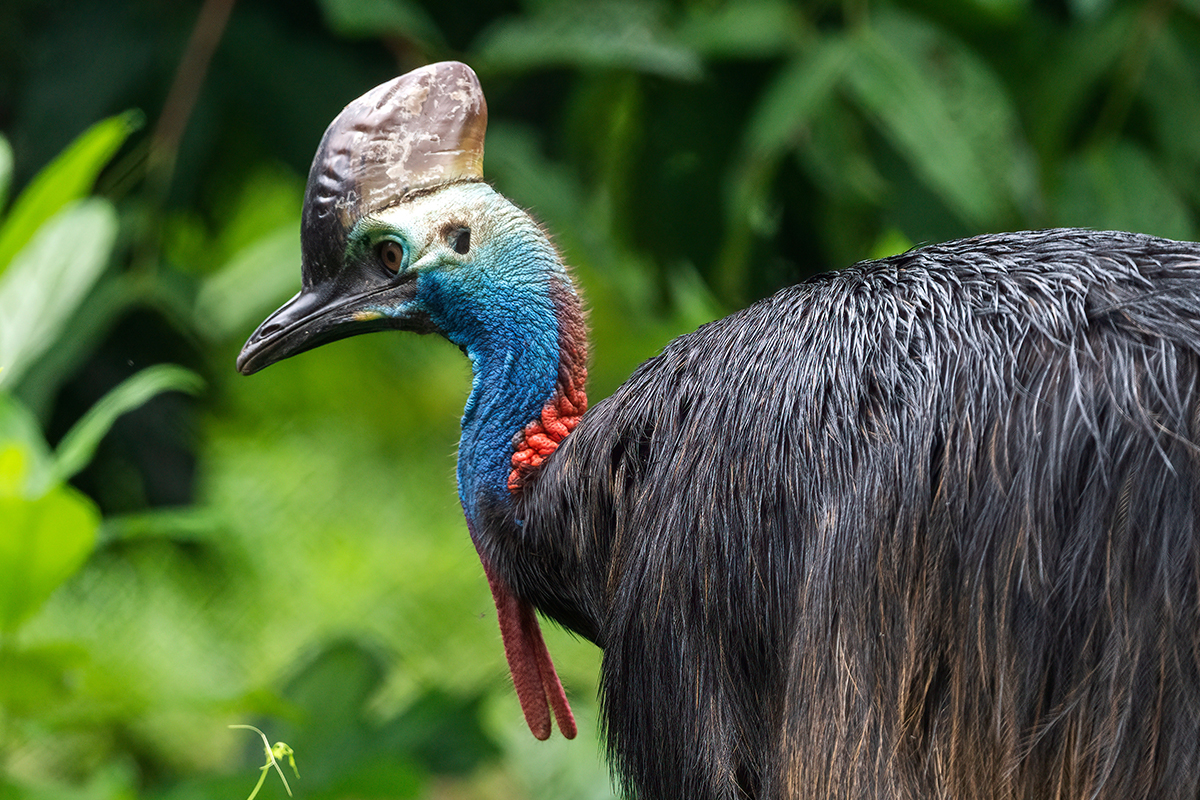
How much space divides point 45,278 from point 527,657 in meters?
0.90

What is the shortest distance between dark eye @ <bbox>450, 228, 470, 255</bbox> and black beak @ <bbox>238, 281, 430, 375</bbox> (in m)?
0.07

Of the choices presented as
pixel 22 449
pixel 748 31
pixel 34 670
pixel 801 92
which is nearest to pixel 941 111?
pixel 801 92

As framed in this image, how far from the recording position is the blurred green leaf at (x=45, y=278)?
2.02m

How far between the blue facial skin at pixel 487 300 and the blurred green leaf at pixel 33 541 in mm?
518

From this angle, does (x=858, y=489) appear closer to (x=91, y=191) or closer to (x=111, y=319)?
(x=111, y=319)

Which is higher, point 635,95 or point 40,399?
point 635,95

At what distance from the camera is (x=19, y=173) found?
2834 millimetres

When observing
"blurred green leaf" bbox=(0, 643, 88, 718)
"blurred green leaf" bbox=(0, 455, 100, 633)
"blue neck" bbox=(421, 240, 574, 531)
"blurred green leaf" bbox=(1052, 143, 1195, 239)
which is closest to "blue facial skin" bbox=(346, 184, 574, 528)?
"blue neck" bbox=(421, 240, 574, 531)

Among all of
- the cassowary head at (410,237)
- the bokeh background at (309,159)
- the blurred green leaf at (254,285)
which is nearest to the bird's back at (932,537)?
the cassowary head at (410,237)

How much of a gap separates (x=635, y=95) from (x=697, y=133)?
0.47ft

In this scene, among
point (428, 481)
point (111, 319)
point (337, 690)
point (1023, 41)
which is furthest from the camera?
point (428, 481)

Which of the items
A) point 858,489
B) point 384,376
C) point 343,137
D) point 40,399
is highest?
point 343,137

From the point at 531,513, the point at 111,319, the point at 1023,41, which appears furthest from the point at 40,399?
the point at 1023,41

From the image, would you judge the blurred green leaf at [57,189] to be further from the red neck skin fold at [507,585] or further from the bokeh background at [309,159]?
the red neck skin fold at [507,585]
